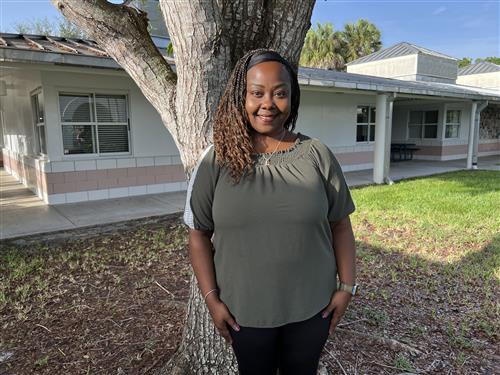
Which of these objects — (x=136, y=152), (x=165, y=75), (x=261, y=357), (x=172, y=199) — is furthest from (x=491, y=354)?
(x=136, y=152)

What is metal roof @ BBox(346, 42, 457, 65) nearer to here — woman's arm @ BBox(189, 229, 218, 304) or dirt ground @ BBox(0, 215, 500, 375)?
dirt ground @ BBox(0, 215, 500, 375)

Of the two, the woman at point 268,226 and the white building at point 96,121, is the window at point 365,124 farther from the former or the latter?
the woman at point 268,226

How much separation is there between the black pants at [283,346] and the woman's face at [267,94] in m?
0.79

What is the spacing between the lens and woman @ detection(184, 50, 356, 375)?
1.40m

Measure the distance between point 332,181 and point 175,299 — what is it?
101 inches

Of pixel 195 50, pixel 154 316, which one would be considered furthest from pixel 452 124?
pixel 195 50

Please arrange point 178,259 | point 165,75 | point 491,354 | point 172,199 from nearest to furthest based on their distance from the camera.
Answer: point 165,75, point 491,354, point 178,259, point 172,199

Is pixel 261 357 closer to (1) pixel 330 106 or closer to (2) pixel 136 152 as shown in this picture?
(2) pixel 136 152

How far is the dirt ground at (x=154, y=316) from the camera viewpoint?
2.64 metres

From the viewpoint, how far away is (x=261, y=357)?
156cm

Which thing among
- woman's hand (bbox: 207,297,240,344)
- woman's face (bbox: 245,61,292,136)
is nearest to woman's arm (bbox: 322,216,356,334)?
woman's hand (bbox: 207,297,240,344)

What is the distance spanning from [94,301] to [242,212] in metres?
2.78

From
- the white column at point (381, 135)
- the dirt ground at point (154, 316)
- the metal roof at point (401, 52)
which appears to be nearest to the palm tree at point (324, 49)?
the metal roof at point (401, 52)

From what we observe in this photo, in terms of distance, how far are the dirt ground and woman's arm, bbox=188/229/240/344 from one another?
132cm
